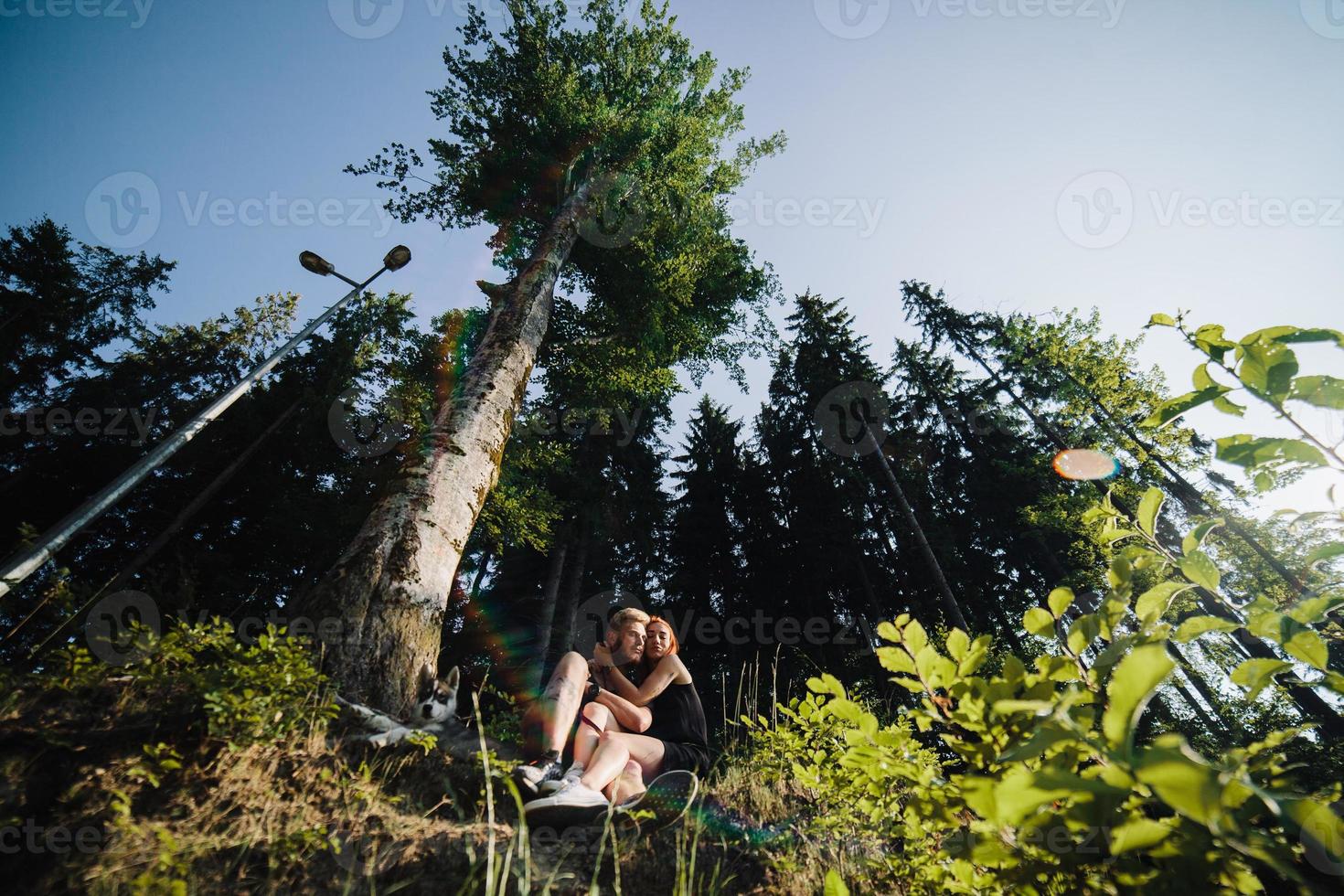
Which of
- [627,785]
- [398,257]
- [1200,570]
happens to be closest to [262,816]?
[627,785]

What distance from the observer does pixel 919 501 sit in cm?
1623

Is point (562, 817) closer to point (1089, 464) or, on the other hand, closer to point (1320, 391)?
point (1320, 391)

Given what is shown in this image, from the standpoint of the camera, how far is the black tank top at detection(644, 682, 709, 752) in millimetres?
2834

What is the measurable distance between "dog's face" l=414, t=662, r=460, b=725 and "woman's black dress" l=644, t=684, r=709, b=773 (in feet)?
3.65

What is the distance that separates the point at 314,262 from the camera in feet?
19.2

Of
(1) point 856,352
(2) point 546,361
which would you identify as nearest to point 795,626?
(1) point 856,352

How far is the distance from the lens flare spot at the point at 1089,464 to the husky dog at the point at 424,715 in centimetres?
1283

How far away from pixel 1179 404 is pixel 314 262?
7.43 meters

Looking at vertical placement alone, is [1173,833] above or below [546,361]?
below

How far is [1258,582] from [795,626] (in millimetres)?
9462

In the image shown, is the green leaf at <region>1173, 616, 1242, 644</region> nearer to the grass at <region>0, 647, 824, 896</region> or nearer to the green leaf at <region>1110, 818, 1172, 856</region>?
the green leaf at <region>1110, 818, 1172, 856</region>

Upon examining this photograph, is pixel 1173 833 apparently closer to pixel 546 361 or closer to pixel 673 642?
pixel 673 642

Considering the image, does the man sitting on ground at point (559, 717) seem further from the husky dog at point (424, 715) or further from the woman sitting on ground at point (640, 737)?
the husky dog at point (424, 715)

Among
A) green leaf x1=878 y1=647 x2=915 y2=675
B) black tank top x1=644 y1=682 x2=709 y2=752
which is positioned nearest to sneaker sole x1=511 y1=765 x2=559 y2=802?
black tank top x1=644 y1=682 x2=709 y2=752
